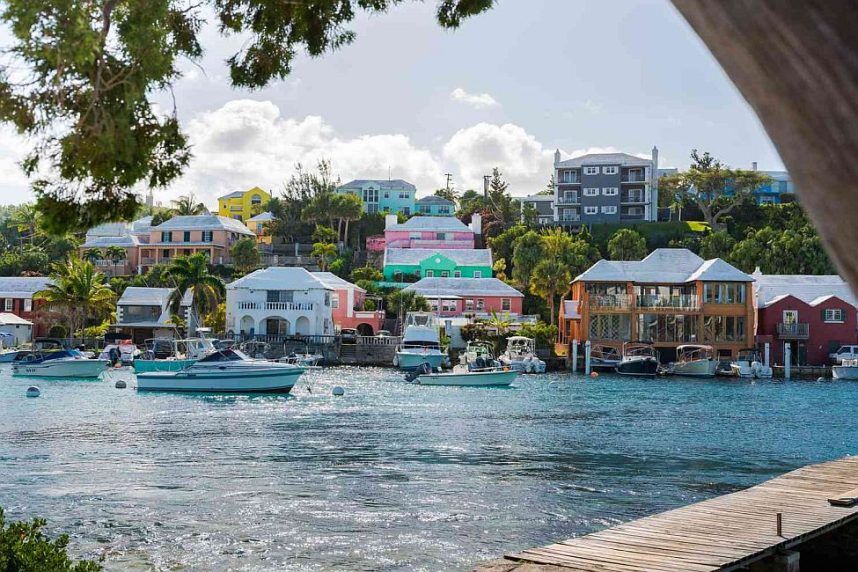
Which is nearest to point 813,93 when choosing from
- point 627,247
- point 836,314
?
point 836,314

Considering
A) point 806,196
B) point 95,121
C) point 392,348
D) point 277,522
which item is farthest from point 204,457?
point 392,348

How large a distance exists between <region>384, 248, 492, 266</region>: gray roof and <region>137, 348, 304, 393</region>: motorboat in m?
54.7

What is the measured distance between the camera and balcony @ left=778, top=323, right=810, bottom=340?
274 ft

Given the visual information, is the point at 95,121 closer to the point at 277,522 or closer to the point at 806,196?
the point at 806,196

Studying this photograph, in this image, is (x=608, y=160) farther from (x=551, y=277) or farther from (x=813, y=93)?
(x=813, y=93)

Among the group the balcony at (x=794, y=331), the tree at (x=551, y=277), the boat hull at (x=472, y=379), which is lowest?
the boat hull at (x=472, y=379)

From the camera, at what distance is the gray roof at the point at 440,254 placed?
10681 cm

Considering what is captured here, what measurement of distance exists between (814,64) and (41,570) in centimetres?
926

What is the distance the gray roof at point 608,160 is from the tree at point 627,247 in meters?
19.9

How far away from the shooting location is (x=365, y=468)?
26.8 meters

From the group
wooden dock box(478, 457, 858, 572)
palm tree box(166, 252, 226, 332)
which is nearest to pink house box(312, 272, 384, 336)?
palm tree box(166, 252, 226, 332)

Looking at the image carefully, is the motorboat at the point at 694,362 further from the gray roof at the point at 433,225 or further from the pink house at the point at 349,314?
the gray roof at the point at 433,225

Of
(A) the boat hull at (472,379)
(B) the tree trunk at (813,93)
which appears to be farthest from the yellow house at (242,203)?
(B) the tree trunk at (813,93)

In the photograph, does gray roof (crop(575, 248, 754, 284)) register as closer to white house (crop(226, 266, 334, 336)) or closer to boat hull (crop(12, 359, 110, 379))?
white house (crop(226, 266, 334, 336))
